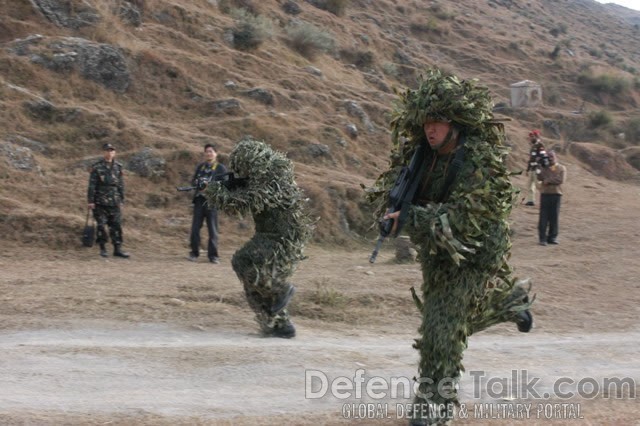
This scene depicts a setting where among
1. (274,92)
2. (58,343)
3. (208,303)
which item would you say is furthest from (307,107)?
(58,343)

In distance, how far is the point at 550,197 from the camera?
1466 centimetres

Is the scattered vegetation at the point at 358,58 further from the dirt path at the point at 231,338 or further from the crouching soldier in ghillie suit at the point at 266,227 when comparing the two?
the crouching soldier in ghillie suit at the point at 266,227

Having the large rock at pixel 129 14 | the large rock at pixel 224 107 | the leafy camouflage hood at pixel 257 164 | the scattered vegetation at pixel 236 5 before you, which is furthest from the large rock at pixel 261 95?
the leafy camouflage hood at pixel 257 164

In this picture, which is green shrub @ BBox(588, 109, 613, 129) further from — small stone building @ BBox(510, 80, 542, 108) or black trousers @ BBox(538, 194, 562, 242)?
black trousers @ BBox(538, 194, 562, 242)

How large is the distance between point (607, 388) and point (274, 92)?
53.4ft

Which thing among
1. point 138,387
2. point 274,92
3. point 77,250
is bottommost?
point 77,250

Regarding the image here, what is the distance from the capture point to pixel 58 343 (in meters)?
6.84

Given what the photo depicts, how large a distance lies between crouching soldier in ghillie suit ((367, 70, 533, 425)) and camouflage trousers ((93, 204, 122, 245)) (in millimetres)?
8082

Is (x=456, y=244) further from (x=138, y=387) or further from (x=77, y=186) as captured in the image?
(x=77, y=186)

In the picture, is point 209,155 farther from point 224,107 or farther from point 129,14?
point 129,14

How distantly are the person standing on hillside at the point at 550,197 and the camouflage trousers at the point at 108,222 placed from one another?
872cm

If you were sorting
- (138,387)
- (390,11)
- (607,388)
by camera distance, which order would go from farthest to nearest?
(390,11)
(607,388)
(138,387)

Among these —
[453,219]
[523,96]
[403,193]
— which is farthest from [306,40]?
[453,219]

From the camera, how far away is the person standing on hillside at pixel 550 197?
1442 cm
